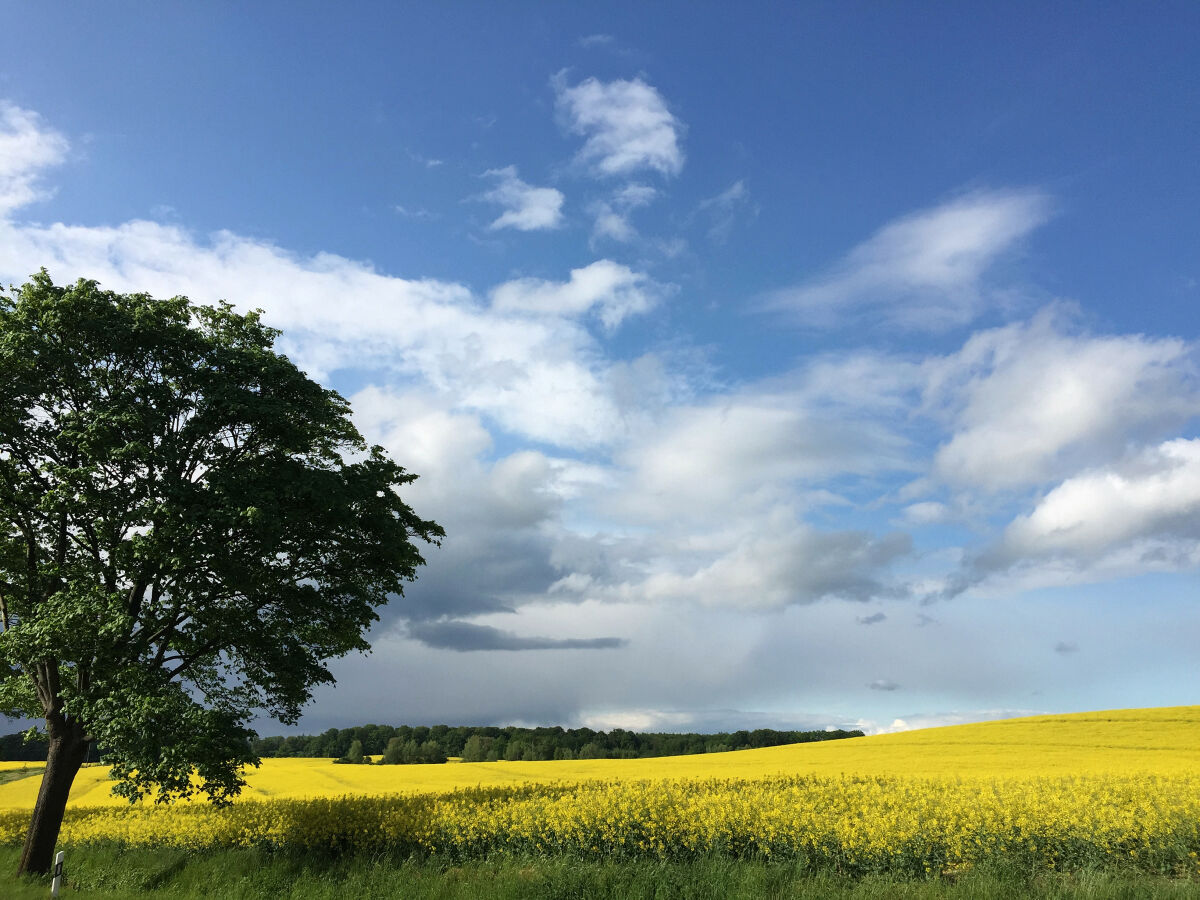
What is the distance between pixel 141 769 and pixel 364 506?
7830 mm

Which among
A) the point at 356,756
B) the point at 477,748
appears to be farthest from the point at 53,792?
the point at 477,748

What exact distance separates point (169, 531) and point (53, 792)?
7873mm

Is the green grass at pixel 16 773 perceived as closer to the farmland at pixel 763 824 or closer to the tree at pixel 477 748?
the farmland at pixel 763 824

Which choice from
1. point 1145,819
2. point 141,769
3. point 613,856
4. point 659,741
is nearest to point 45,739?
point 141,769

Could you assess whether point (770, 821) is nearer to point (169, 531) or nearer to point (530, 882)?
point (530, 882)

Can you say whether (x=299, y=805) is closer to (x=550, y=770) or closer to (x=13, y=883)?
(x=13, y=883)

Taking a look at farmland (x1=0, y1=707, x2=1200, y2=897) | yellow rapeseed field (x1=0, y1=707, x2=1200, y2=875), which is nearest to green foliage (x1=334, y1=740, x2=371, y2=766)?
yellow rapeseed field (x1=0, y1=707, x2=1200, y2=875)

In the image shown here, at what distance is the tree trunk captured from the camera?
17.6m

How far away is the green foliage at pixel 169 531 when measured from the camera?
16547 mm

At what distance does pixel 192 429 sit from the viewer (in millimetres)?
18250

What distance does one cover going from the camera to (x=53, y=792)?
17969mm

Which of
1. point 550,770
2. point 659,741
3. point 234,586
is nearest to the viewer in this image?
point 234,586

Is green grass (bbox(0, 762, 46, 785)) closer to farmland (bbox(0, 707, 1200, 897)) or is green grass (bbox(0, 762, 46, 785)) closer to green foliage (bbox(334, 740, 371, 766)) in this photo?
green foliage (bbox(334, 740, 371, 766))

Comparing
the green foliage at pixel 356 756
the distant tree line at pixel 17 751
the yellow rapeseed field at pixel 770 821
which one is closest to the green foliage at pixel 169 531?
the yellow rapeseed field at pixel 770 821
